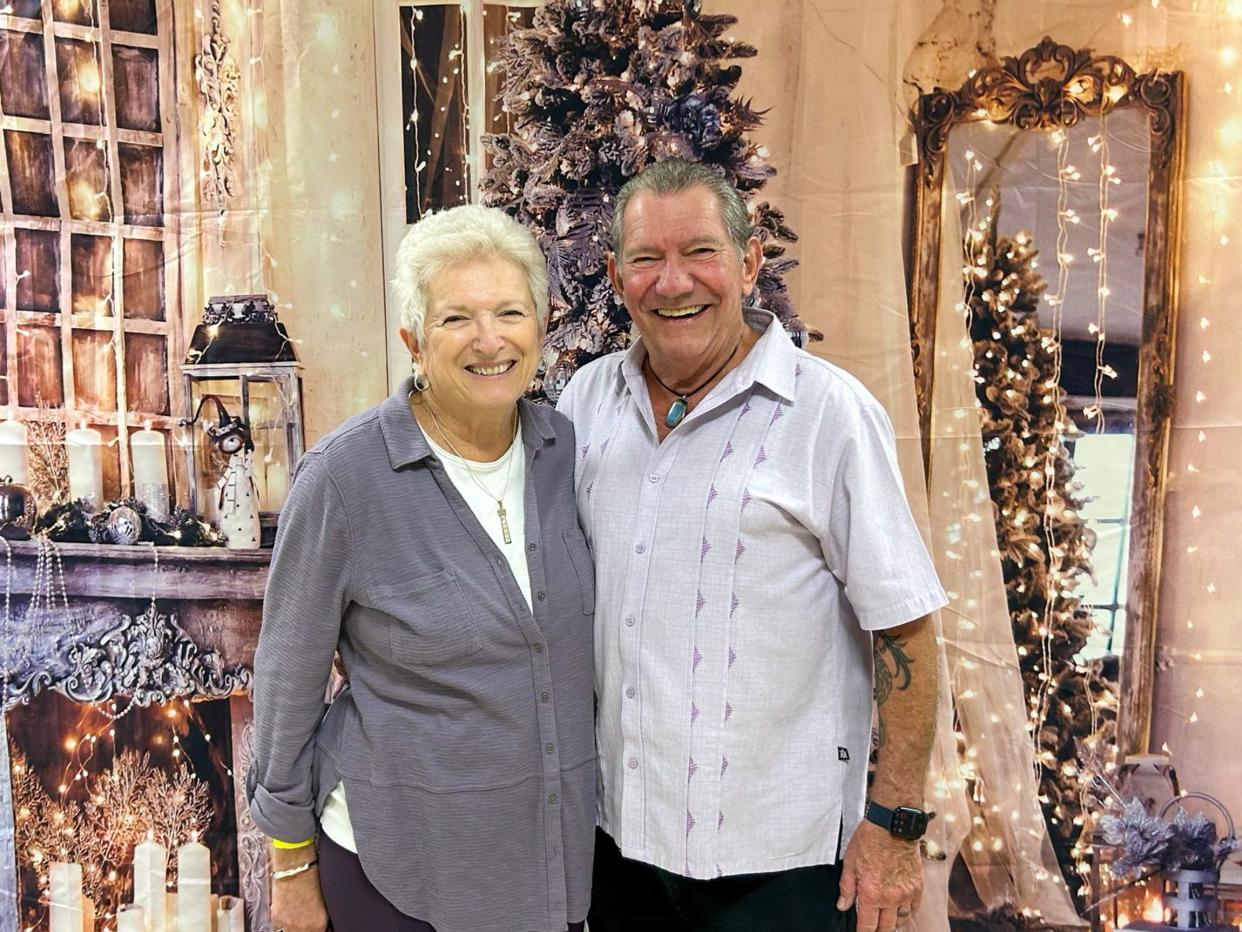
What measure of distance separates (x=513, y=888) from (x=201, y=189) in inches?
65.1

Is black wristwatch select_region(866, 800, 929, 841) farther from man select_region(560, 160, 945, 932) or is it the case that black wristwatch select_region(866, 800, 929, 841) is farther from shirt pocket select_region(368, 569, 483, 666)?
shirt pocket select_region(368, 569, 483, 666)

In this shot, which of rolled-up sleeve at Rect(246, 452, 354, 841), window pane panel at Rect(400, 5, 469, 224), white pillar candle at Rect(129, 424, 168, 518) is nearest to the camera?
rolled-up sleeve at Rect(246, 452, 354, 841)

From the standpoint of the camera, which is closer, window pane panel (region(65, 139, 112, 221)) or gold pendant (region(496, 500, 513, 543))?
gold pendant (region(496, 500, 513, 543))

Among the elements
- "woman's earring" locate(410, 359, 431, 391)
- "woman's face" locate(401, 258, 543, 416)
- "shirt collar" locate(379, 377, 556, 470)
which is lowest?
"shirt collar" locate(379, 377, 556, 470)

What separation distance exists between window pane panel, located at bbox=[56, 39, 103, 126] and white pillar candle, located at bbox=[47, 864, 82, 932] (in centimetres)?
179

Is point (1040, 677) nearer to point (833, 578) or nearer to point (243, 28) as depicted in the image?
point (833, 578)

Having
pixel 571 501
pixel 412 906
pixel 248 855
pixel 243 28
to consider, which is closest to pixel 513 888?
pixel 412 906

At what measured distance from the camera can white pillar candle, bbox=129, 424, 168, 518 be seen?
2006 mm

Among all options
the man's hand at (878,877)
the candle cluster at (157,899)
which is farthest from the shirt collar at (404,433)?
the candle cluster at (157,899)

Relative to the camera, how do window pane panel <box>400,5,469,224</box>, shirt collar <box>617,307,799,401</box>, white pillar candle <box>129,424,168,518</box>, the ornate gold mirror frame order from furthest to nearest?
white pillar candle <box>129,424,168,518</box> < window pane panel <box>400,5,469,224</box> < the ornate gold mirror frame < shirt collar <box>617,307,799,401</box>

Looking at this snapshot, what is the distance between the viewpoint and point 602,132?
1.82 meters

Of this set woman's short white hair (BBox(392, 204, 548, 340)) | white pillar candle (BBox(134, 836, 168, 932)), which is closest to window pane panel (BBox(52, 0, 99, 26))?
woman's short white hair (BBox(392, 204, 548, 340))

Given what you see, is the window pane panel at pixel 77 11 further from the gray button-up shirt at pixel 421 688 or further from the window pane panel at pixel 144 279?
the gray button-up shirt at pixel 421 688

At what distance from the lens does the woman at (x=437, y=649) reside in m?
1.26
